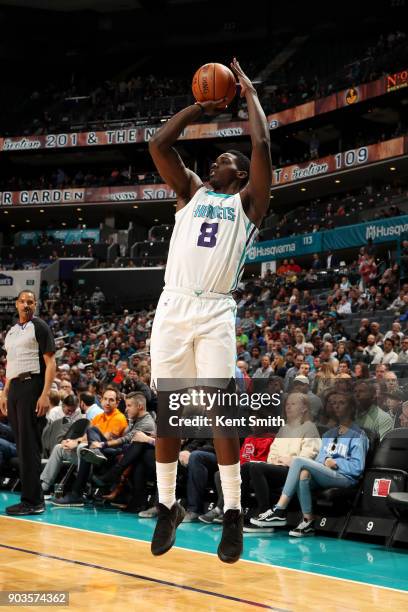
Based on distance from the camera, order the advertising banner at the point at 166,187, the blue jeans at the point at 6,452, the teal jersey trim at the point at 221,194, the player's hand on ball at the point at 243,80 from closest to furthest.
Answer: the player's hand on ball at the point at 243,80, the teal jersey trim at the point at 221,194, the blue jeans at the point at 6,452, the advertising banner at the point at 166,187

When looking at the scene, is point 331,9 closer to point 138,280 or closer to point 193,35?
point 193,35

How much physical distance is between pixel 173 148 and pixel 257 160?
→ 460mm

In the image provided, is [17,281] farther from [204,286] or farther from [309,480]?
[204,286]

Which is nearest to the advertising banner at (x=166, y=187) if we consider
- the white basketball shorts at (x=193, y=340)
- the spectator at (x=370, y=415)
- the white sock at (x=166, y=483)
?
the spectator at (x=370, y=415)

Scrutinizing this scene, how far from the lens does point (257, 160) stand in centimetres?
406

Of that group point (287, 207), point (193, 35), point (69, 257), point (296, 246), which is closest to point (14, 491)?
point (296, 246)

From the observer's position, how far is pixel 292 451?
736 centimetres

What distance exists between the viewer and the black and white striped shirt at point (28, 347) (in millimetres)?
7113

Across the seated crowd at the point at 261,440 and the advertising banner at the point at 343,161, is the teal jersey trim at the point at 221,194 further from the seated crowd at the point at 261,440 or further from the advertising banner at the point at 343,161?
the advertising banner at the point at 343,161

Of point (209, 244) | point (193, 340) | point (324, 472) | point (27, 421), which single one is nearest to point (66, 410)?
point (27, 421)

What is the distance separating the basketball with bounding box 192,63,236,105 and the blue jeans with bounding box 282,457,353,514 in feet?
12.3

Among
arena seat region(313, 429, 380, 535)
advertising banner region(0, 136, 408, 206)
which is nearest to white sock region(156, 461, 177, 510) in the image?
arena seat region(313, 429, 380, 535)

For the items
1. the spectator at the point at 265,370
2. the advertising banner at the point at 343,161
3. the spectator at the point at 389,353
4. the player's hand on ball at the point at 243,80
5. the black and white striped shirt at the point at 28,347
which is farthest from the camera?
the advertising banner at the point at 343,161

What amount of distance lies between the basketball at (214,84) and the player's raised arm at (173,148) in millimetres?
42
